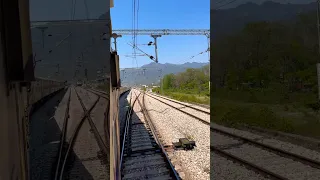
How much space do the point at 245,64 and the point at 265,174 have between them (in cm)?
2369

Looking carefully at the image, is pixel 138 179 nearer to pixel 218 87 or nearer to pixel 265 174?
pixel 265 174

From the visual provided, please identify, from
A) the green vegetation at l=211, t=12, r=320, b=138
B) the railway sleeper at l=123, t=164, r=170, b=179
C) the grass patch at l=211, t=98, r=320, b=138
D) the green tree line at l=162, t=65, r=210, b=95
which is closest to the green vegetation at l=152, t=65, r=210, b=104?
the green tree line at l=162, t=65, r=210, b=95

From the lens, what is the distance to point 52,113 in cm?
135

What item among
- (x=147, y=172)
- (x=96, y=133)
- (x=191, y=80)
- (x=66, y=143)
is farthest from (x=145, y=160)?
(x=191, y=80)

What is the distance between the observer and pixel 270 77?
843 inches

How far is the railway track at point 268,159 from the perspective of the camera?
14.6 feet

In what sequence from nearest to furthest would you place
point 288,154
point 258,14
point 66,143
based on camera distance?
point 66,143, point 288,154, point 258,14

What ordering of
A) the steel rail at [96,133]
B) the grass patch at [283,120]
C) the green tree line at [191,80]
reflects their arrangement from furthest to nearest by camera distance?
1. the green tree line at [191,80]
2. the grass patch at [283,120]
3. the steel rail at [96,133]

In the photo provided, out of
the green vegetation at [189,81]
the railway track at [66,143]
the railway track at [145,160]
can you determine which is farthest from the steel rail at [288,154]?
the green vegetation at [189,81]

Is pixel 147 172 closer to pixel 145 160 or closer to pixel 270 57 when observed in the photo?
pixel 145 160

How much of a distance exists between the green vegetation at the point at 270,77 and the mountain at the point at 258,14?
1.03 m

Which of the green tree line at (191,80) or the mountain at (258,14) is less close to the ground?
the mountain at (258,14)

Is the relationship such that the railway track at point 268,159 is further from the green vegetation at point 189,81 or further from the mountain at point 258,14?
the green vegetation at point 189,81

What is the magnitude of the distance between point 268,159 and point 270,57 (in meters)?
22.4
